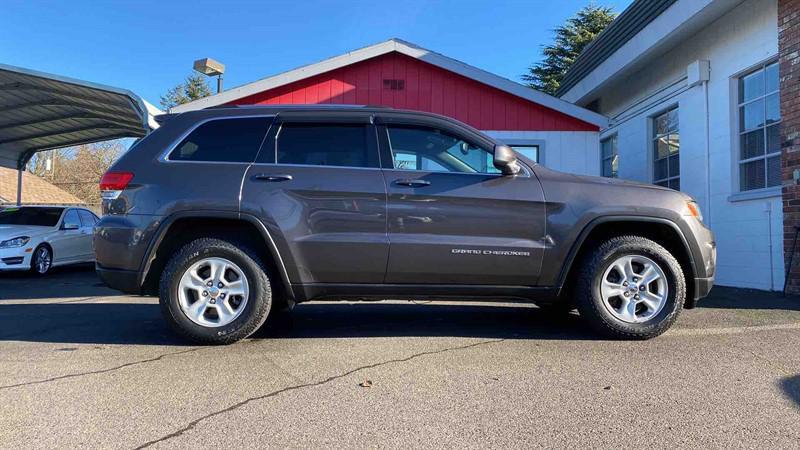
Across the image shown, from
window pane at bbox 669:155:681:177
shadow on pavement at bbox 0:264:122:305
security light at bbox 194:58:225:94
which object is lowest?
shadow on pavement at bbox 0:264:122:305

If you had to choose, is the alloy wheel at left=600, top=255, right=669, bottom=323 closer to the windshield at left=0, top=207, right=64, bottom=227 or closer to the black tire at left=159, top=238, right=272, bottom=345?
the black tire at left=159, top=238, right=272, bottom=345

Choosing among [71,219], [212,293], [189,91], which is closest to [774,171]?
[212,293]

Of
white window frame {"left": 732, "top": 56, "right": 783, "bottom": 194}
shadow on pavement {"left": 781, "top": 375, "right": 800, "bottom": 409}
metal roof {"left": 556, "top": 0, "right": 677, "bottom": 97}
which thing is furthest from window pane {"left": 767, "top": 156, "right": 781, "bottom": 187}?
shadow on pavement {"left": 781, "top": 375, "right": 800, "bottom": 409}

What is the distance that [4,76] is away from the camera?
1236 centimetres

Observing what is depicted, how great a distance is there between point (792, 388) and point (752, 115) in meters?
6.12

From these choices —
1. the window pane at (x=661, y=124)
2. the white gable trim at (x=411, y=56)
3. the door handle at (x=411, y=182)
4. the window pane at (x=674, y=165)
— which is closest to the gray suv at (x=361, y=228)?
the door handle at (x=411, y=182)

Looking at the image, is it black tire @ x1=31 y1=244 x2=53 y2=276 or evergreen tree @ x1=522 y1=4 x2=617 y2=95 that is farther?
evergreen tree @ x1=522 y1=4 x2=617 y2=95

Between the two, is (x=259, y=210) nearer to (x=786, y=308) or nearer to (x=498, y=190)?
(x=498, y=190)

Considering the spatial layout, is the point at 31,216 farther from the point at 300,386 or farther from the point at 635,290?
the point at 635,290

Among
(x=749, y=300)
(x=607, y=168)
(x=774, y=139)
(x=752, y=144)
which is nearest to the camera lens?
(x=749, y=300)

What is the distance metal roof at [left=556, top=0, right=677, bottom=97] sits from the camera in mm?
9844

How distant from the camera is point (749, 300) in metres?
6.80

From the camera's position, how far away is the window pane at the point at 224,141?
14.7 ft

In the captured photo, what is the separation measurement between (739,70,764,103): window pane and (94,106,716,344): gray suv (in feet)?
15.5
